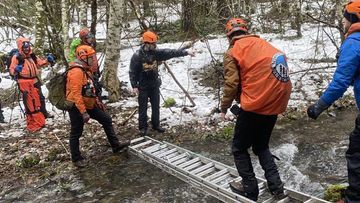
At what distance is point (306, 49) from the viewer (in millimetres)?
13094

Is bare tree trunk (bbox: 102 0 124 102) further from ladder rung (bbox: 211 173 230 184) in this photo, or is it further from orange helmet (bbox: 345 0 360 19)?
orange helmet (bbox: 345 0 360 19)

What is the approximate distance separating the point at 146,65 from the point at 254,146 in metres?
3.47

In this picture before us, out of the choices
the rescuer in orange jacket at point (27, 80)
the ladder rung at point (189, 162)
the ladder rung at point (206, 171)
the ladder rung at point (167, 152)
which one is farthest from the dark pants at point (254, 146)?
the rescuer in orange jacket at point (27, 80)

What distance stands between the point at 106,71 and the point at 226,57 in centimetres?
612

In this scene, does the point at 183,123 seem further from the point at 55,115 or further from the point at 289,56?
the point at 289,56

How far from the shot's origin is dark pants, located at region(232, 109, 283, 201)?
15.6 feet

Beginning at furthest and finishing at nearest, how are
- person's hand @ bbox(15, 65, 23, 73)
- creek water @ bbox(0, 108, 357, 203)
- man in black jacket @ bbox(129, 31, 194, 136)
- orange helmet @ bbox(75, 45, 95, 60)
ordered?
person's hand @ bbox(15, 65, 23, 73), man in black jacket @ bbox(129, 31, 194, 136), orange helmet @ bbox(75, 45, 95, 60), creek water @ bbox(0, 108, 357, 203)

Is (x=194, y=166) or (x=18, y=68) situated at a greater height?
(x=18, y=68)

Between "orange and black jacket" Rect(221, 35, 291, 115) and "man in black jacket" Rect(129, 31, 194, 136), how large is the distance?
3.01 meters

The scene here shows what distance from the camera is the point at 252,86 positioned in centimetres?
452

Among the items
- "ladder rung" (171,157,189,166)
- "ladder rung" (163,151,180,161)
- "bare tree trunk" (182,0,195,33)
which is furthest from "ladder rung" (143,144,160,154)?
"bare tree trunk" (182,0,195,33)

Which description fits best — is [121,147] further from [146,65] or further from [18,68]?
[18,68]

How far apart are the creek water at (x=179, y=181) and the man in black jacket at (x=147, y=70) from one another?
40.5 inches

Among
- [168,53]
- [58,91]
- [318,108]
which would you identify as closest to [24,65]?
[58,91]
